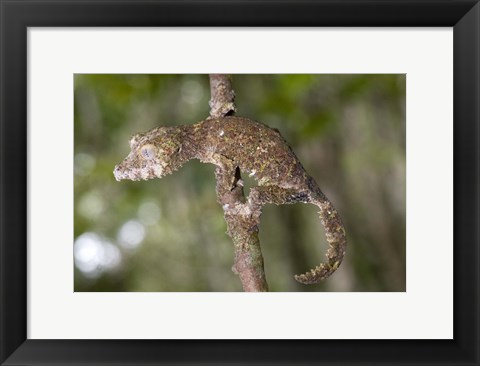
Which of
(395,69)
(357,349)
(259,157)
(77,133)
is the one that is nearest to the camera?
(259,157)

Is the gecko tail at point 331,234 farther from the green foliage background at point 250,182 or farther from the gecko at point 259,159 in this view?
the green foliage background at point 250,182

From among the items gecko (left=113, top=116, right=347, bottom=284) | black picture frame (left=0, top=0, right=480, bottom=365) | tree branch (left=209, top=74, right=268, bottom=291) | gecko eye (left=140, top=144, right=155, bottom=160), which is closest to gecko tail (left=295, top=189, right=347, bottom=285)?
gecko (left=113, top=116, right=347, bottom=284)

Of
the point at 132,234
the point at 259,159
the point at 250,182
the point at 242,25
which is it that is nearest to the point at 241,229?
the point at 259,159

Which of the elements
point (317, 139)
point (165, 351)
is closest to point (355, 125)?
point (317, 139)

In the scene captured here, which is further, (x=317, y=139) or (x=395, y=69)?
(x=317, y=139)

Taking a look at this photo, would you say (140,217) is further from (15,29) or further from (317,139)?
(15,29)

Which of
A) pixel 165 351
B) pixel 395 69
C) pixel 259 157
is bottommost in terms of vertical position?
pixel 165 351
